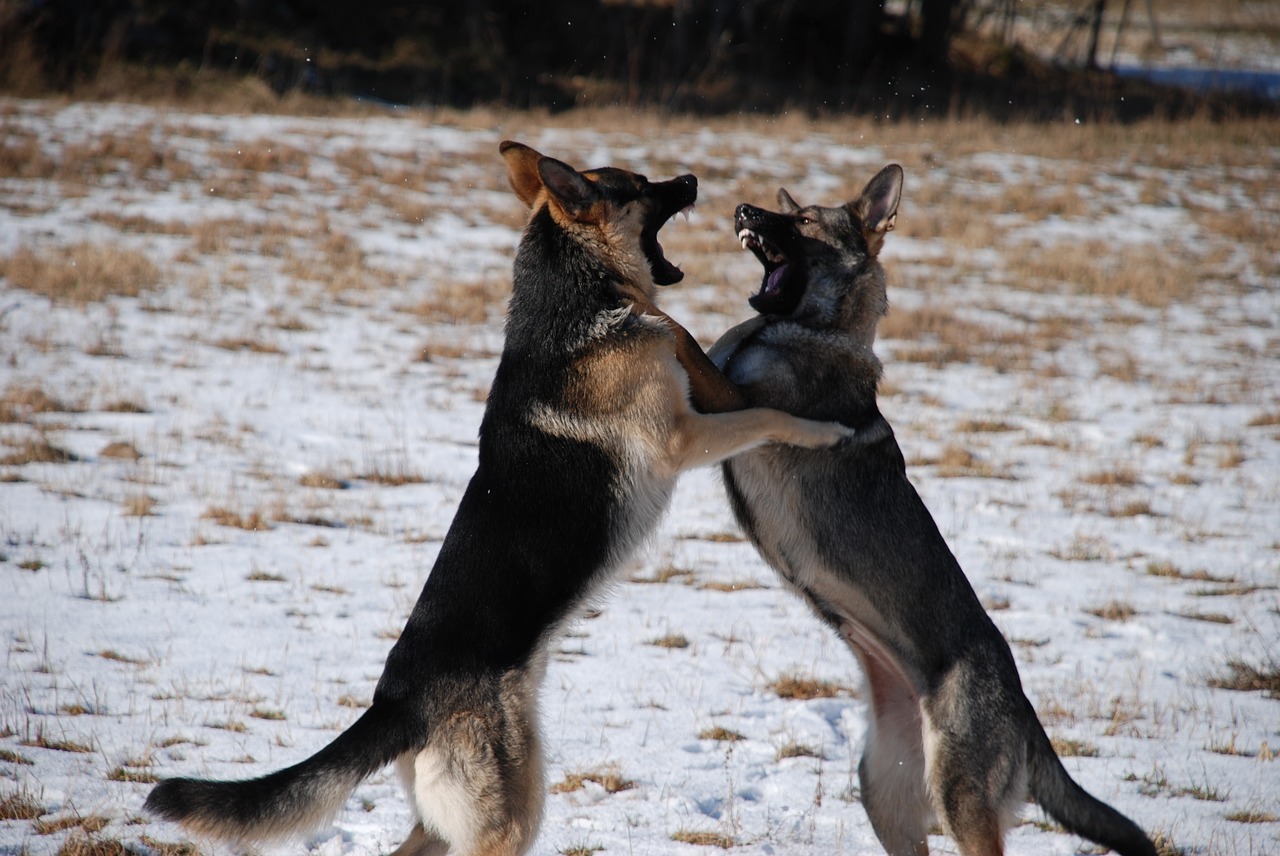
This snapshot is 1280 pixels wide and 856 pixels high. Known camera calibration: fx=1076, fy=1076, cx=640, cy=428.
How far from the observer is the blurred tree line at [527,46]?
2119cm

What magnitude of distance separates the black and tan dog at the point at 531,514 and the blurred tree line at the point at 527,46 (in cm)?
1758

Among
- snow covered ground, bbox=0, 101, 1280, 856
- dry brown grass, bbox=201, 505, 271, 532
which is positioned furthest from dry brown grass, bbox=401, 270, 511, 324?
dry brown grass, bbox=201, 505, 271, 532

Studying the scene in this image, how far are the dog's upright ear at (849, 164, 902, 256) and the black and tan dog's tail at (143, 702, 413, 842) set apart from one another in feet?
9.83

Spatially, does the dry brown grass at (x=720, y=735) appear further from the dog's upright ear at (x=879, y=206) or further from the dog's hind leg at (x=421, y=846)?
the dog's upright ear at (x=879, y=206)

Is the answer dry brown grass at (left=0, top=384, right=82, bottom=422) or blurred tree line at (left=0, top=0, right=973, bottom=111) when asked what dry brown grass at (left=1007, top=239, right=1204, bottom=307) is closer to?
blurred tree line at (left=0, top=0, right=973, bottom=111)

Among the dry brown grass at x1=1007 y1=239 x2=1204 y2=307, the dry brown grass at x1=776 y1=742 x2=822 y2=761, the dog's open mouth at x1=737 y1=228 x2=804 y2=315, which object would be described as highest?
the dog's open mouth at x1=737 y1=228 x2=804 y2=315

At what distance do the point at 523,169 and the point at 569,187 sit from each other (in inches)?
11.6

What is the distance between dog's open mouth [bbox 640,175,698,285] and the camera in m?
4.59

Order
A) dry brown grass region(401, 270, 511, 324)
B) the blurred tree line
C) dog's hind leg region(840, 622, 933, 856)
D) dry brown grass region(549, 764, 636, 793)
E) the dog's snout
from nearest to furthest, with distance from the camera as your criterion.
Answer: dog's hind leg region(840, 622, 933, 856) < dry brown grass region(549, 764, 636, 793) < the dog's snout < dry brown grass region(401, 270, 511, 324) < the blurred tree line

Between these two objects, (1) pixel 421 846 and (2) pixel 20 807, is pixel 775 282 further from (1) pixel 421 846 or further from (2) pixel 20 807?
(2) pixel 20 807

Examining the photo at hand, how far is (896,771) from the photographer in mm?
4109

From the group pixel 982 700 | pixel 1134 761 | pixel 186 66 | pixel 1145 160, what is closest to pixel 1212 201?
pixel 1145 160

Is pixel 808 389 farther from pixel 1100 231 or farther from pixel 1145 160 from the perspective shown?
pixel 1145 160

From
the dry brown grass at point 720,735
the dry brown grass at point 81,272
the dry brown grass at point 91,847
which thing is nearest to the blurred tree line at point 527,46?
the dry brown grass at point 81,272
